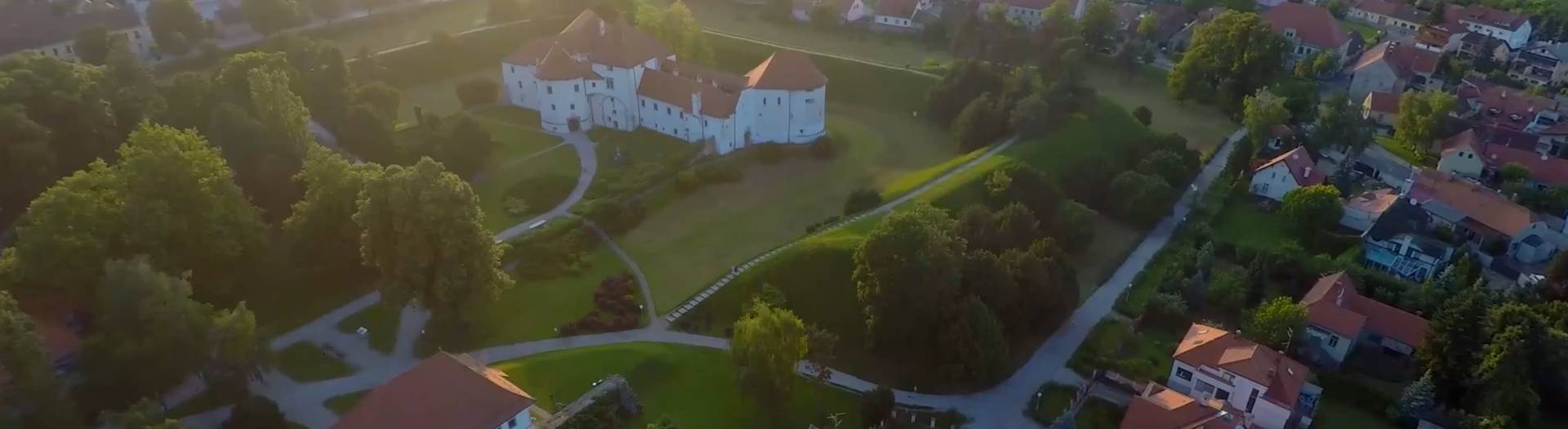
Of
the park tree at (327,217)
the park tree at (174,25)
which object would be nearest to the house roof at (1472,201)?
the park tree at (327,217)

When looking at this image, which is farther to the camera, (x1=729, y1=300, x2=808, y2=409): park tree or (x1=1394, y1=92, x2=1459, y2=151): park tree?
(x1=1394, y1=92, x2=1459, y2=151): park tree

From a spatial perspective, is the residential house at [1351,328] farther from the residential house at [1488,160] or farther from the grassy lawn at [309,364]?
the grassy lawn at [309,364]

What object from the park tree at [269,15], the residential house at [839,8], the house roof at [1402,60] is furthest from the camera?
the residential house at [839,8]

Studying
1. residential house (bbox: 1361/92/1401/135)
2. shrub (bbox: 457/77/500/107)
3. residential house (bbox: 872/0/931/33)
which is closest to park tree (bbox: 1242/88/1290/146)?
residential house (bbox: 1361/92/1401/135)

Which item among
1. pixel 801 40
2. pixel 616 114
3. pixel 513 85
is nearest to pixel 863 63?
pixel 801 40

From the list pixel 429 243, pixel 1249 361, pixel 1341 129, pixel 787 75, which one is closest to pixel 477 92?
pixel 787 75

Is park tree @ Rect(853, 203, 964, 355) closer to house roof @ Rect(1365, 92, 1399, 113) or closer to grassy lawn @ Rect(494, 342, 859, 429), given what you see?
grassy lawn @ Rect(494, 342, 859, 429)

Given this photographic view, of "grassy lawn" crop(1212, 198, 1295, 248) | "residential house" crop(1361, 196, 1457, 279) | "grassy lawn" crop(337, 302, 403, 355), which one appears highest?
"grassy lawn" crop(337, 302, 403, 355)
